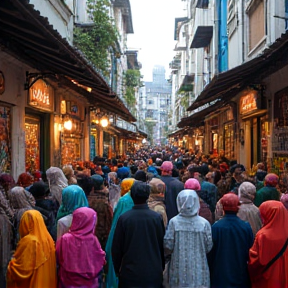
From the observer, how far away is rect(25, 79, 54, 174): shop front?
11233 millimetres

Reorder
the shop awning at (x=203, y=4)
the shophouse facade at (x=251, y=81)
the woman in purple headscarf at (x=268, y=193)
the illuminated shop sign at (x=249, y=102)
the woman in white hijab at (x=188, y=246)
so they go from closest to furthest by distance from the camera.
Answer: the woman in white hijab at (x=188, y=246)
the woman in purple headscarf at (x=268, y=193)
the shophouse facade at (x=251, y=81)
the illuminated shop sign at (x=249, y=102)
the shop awning at (x=203, y=4)

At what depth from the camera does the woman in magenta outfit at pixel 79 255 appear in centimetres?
436

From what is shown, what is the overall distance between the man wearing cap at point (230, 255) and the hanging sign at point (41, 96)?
7296mm

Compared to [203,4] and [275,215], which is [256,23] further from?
[203,4]

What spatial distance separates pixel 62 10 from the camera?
1557cm

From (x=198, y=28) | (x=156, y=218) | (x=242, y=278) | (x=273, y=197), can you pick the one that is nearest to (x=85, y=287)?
(x=156, y=218)

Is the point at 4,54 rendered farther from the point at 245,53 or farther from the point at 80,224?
the point at 245,53

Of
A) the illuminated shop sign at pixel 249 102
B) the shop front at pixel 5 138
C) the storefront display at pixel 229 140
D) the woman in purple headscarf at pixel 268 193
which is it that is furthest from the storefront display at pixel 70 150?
the woman in purple headscarf at pixel 268 193

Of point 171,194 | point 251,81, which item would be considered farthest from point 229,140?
point 171,194

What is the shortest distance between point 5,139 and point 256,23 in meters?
9.31

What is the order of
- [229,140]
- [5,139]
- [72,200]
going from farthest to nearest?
[229,140] → [5,139] → [72,200]

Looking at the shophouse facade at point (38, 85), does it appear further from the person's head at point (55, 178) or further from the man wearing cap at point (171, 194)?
the man wearing cap at point (171, 194)

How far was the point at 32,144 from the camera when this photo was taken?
12.1m

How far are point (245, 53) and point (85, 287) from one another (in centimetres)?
1343
